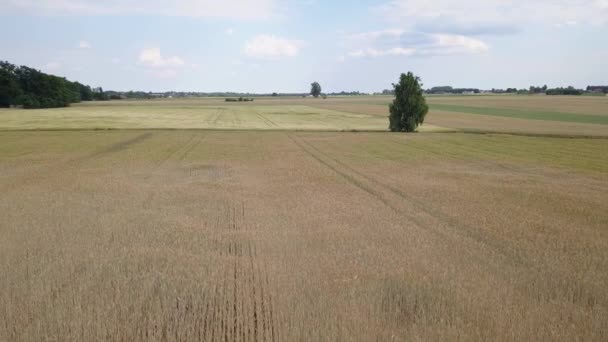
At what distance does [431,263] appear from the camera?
9.66m

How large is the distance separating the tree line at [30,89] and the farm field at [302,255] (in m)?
96.9

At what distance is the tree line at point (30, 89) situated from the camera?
106 m

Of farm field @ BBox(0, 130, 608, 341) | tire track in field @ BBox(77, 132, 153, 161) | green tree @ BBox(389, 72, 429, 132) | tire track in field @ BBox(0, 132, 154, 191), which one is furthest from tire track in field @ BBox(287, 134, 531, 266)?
green tree @ BBox(389, 72, 429, 132)

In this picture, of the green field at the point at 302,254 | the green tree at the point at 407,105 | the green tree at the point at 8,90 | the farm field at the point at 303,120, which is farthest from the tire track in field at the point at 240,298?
the green tree at the point at 8,90

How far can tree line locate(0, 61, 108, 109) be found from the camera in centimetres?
10625

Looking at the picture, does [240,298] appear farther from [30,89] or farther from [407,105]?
[30,89]

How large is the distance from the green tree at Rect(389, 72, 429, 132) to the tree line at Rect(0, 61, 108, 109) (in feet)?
273

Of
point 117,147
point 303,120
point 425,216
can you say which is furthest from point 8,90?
point 425,216

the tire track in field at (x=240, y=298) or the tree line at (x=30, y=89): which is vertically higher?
the tree line at (x=30, y=89)

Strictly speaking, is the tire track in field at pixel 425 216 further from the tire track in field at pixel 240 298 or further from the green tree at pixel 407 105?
the green tree at pixel 407 105

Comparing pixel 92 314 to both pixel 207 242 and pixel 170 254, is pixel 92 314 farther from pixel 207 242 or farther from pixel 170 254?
pixel 207 242

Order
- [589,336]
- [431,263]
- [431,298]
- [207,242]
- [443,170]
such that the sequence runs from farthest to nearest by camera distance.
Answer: [443,170], [207,242], [431,263], [431,298], [589,336]

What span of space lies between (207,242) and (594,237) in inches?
348

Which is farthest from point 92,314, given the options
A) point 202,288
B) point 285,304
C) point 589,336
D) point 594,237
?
point 594,237
